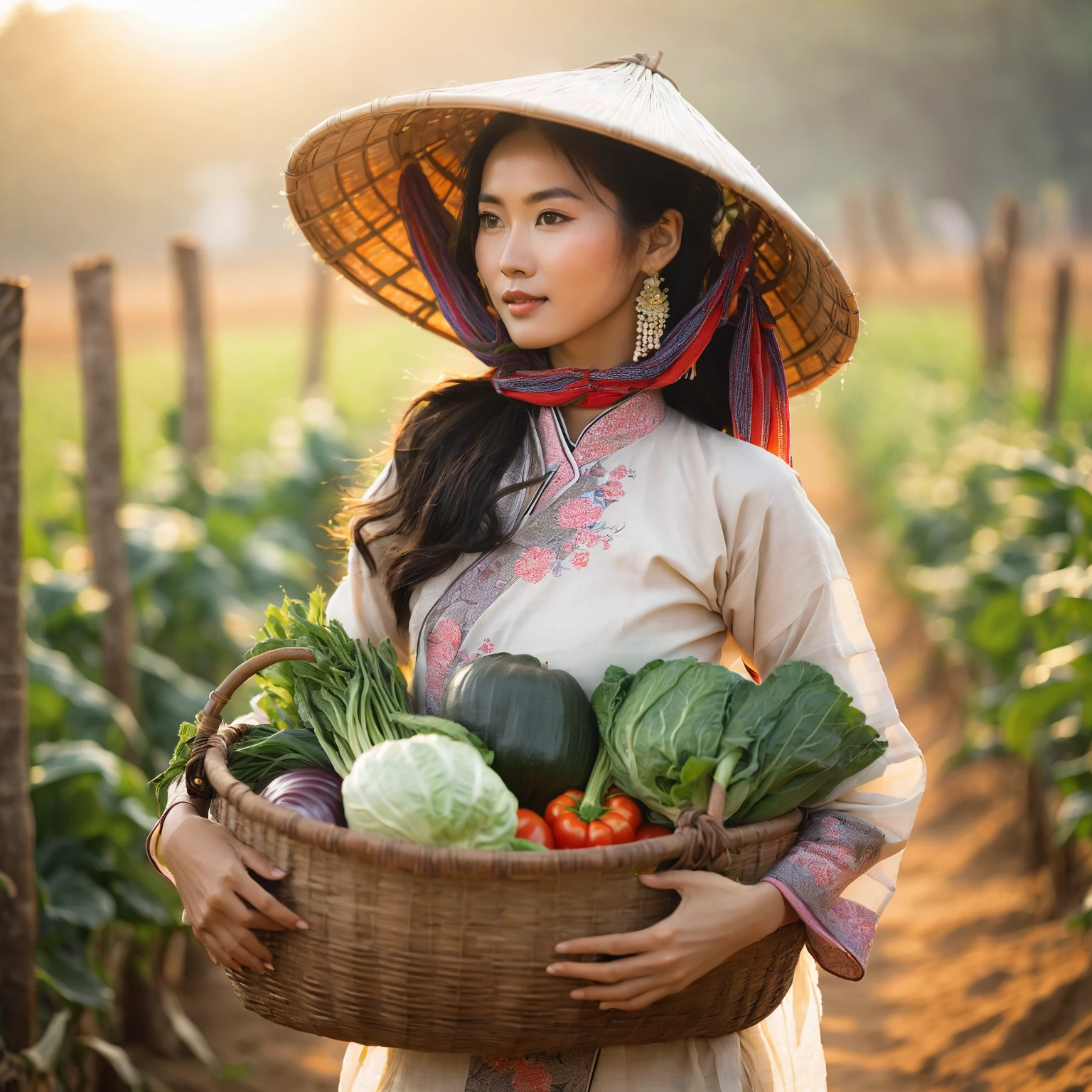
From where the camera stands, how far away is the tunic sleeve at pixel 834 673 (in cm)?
166

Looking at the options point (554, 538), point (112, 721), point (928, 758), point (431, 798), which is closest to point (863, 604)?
point (928, 758)

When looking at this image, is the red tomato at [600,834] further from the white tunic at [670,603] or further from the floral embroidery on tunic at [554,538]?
the floral embroidery on tunic at [554,538]

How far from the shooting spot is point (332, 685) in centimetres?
173

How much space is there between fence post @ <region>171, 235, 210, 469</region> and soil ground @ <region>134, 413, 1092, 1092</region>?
2.66 m

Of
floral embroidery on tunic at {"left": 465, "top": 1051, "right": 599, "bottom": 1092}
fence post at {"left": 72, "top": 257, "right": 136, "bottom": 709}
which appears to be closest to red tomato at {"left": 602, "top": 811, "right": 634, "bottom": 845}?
floral embroidery on tunic at {"left": 465, "top": 1051, "right": 599, "bottom": 1092}

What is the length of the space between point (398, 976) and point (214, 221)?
60.0m

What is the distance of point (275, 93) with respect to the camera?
6606cm

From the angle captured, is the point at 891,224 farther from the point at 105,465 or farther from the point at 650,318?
the point at 650,318

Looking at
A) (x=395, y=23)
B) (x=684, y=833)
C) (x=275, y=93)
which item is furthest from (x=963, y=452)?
(x=395, y=23)

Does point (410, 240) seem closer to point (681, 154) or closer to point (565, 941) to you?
point (681, 154)

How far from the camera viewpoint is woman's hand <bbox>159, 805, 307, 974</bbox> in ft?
4.82

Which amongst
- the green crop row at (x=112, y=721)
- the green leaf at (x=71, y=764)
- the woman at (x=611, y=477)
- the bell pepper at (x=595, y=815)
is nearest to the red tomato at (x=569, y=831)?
the bell pepper at (x=595, y=815)

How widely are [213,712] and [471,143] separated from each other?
1114 millimetres

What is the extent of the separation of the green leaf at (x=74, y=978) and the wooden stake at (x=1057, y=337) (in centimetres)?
541
